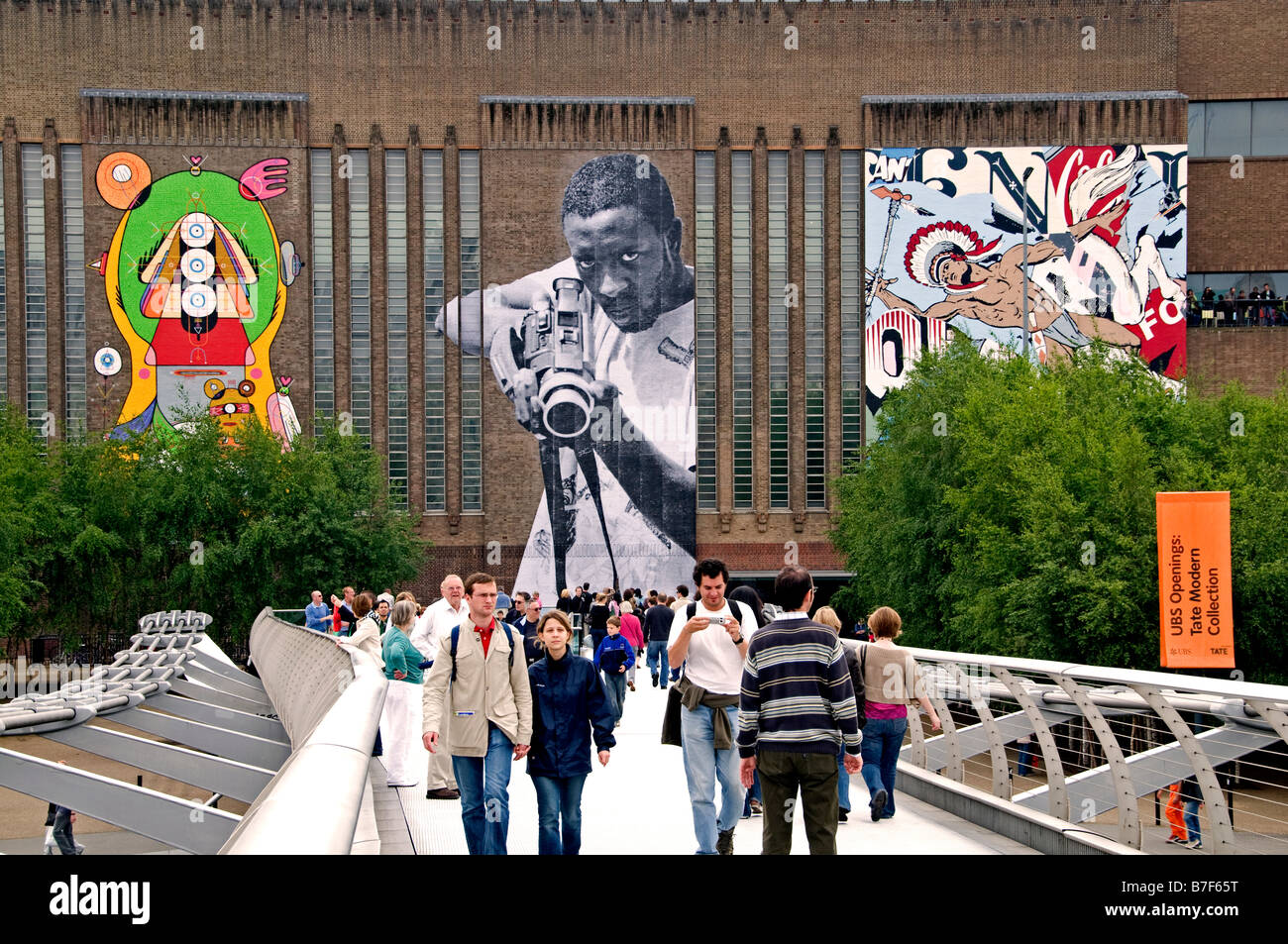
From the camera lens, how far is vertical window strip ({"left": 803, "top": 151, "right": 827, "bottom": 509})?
5397 centimetres

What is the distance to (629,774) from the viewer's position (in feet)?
46.0

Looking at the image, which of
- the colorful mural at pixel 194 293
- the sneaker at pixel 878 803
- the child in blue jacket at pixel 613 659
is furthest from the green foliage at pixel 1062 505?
the colorful mural at pixel 194 293

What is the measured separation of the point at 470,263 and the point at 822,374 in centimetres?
1416

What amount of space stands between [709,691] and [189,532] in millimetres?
38408

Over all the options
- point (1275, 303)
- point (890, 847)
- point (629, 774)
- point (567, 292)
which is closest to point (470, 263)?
point (567, 292)

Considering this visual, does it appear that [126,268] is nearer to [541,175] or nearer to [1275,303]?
[541,175]

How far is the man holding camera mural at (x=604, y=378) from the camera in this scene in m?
51.7

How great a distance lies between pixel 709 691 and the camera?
8570 millimetres

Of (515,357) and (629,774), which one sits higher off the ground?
(515,357)

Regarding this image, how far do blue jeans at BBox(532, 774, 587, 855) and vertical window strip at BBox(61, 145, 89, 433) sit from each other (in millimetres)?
47911

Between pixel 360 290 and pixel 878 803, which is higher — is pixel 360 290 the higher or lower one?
the higher one
